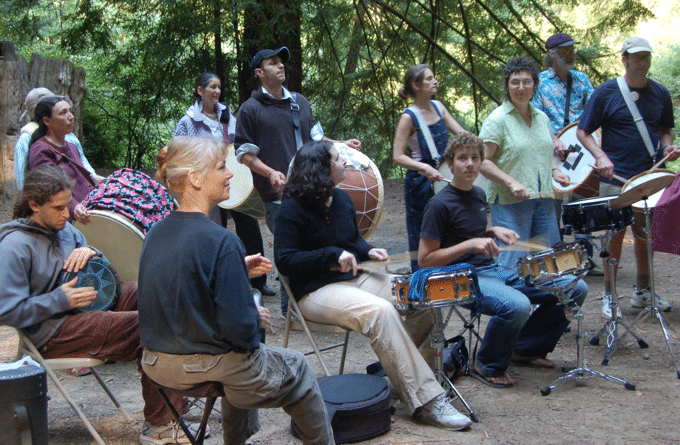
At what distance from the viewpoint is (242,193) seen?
5.39m

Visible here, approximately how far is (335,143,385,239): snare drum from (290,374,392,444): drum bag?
168 centimetres

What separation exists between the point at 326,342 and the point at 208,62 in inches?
214

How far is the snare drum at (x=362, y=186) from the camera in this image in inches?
186

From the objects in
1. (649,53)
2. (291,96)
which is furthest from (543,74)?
(291,96)

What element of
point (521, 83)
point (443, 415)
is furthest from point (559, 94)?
point (443, 415)

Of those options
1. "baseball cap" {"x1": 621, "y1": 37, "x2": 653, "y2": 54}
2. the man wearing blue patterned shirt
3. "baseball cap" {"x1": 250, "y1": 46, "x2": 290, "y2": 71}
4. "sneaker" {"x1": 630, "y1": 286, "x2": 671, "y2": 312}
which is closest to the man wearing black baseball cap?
"baseball cap" {"x1": 250, "y1": 46, "x2": 290, "y2": 71}

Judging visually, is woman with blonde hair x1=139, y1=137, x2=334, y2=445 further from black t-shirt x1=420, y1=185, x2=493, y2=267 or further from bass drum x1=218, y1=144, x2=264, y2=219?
bass drum x1=218, y1=144, x2=264, y2=219

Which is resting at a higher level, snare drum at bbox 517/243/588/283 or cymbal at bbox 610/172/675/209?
cymbal at bbox 610/172/675/209

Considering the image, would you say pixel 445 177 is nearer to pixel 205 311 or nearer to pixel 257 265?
pixel 257 265

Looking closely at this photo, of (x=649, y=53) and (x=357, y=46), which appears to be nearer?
(x=649, y=53)

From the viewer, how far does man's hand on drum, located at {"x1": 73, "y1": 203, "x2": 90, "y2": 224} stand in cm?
383

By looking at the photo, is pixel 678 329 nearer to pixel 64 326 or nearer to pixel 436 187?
pixel 436 187

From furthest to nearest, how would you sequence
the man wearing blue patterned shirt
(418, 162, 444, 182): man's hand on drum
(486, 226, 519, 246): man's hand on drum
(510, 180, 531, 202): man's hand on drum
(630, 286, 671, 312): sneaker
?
the man wearing blue patterned shirt < (630, 286, 671, 312): sneaker < (418, 162, 444, 182): man's hand on drum < (510, 180, 531, 202): man's hand on drum < (486, 226, 519, 246): man's hand on drum

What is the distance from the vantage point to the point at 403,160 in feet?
15.1
